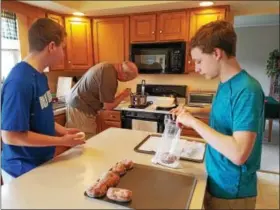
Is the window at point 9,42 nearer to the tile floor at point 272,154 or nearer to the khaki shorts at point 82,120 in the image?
the khaki shorts at point 82,120

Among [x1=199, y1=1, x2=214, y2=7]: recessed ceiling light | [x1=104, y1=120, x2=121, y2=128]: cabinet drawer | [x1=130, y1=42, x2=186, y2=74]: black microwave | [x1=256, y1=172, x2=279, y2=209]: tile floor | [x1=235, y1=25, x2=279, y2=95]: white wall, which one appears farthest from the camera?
[x1=235, y1=25, x2=279, y2=95]: white wall

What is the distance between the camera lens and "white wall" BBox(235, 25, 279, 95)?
4.64 m

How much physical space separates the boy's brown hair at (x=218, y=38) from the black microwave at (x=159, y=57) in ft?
6.02

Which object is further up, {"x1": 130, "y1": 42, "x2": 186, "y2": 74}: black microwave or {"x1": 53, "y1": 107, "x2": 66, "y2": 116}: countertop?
{"x1": 130, "y1": 42, "x2": 186, "y2": 74}: black microwave

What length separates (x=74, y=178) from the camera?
0.86 meters

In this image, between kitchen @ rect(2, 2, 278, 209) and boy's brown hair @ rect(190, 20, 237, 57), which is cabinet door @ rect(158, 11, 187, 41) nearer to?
kitchen @ rect(2, 2, 278, 209)

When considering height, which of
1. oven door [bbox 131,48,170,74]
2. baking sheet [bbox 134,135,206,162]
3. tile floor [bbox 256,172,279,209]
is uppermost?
oven door [bbox 131,48,170,74]

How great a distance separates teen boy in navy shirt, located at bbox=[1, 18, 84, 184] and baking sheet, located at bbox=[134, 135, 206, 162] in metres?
0.33

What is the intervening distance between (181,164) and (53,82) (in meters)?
2.51

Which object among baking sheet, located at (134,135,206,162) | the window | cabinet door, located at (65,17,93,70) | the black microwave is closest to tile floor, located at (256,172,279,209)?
baking sheet, located at (134,135,206,162)

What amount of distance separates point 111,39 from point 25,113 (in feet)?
7.13

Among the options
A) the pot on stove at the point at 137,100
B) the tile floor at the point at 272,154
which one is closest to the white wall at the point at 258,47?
the tile floor at the point at 272,154

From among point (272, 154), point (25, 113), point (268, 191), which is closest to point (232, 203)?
point (25, 113)

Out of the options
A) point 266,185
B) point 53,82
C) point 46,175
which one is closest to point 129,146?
point 46,175
